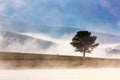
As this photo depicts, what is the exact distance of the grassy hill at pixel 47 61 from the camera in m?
2.83

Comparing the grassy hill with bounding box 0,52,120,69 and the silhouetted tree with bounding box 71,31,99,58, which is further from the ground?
the silhouetted tree with bounding box 71,31,99,58

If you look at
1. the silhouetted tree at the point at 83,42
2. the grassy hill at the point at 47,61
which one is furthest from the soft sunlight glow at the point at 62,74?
the silhouetted tree at the point at 83,42

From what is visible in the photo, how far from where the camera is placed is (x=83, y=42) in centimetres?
300

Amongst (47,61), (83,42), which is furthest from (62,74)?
(83,42)

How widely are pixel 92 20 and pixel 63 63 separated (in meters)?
0.53

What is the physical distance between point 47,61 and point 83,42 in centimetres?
40

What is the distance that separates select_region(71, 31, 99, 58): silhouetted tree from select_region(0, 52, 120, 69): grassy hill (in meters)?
0.09

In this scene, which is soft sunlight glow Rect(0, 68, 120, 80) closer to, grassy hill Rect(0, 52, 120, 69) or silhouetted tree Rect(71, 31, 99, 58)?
grassy hill Rect(0, 52, 120, 69)

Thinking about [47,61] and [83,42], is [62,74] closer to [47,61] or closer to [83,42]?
[47,61]

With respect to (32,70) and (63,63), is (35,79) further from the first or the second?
(63,63)

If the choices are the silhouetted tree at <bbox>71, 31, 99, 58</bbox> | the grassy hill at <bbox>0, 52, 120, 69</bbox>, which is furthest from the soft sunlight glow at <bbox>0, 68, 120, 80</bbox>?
the silhouetted tree at <bbox>71, 31, 99, 58</bbox>

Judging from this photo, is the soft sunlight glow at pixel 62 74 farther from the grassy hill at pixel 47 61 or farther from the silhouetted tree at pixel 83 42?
the silhouetted tree at pixel 83 42

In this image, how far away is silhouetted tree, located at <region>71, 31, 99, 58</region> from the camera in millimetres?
3002

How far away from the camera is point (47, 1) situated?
300 cm
